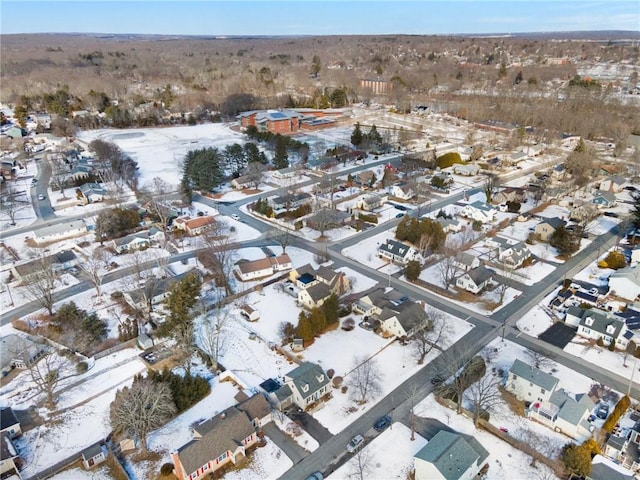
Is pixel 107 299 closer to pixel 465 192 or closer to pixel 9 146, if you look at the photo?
pixel 465 192

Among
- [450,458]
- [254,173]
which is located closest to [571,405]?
[450,458]

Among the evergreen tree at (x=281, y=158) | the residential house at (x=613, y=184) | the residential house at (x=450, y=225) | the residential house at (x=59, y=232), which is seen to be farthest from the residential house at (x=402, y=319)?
the residential house at (x=613, y=184)

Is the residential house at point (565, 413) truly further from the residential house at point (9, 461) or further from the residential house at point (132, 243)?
the residential house at point (132, 243)

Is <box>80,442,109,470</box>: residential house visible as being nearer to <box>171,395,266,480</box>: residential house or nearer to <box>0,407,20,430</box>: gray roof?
<box>171,395,266,480</box>: residential house

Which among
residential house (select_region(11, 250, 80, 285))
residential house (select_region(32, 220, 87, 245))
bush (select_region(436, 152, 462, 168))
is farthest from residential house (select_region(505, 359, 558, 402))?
bush (select_region(436, 152, 462, 168))

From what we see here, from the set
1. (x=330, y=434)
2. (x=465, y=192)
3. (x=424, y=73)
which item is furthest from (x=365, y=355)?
(x=424, y=73)

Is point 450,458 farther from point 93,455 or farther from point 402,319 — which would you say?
point 93,455
